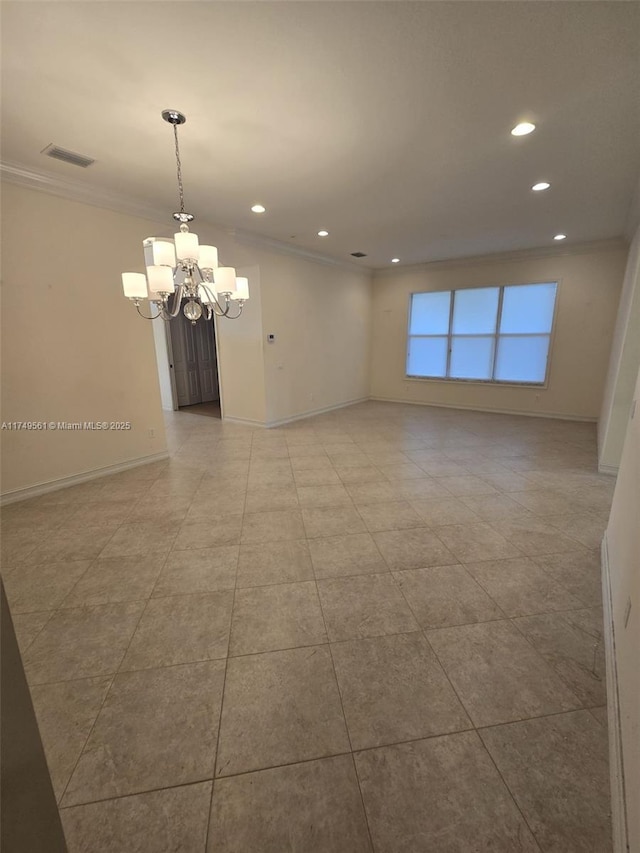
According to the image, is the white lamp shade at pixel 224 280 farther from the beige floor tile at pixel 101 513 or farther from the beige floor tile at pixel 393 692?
the beige floor tile at pixel 393 692

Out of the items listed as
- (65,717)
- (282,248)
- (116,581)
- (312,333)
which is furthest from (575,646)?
(282,248)

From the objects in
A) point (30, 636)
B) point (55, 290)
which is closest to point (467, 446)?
point (30, 636)

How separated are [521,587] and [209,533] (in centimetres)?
226

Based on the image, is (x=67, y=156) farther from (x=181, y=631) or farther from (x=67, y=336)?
(x=181, y=631)

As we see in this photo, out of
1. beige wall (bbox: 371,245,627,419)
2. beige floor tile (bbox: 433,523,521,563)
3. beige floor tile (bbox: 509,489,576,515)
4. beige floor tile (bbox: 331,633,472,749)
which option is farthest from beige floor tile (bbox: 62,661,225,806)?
beige wall (bbox: 371,245,627,419)

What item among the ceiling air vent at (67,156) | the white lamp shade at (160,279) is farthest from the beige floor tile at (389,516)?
the ceiling air vent at (67,156)

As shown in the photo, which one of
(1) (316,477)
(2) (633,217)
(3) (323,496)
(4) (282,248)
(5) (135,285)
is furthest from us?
(4) (282,248)

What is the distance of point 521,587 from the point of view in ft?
7.07

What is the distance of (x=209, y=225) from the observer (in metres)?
4.52

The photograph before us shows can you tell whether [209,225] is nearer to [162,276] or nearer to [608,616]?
[162,276]

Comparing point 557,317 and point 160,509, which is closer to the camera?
point 160,509

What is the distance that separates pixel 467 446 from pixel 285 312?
143 inches

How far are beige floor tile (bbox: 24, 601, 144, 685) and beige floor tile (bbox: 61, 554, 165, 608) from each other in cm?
7

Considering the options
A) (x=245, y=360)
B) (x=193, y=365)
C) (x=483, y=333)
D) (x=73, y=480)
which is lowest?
(x=73, y=480)
